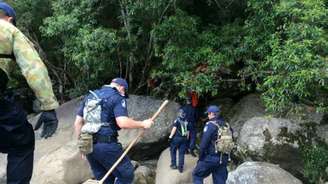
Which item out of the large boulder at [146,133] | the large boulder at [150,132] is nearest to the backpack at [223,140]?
the large boulder at [150,132]

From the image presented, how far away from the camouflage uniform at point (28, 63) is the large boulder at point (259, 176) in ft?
21.5

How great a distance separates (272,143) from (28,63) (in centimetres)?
834

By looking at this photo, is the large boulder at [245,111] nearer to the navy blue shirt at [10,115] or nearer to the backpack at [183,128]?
the backpack at [183,128]

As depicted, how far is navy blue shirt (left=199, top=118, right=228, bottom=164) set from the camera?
9508 millimetres

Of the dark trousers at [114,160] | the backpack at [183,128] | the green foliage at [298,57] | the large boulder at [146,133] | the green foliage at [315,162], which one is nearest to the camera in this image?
the dark trousers at [114,160]

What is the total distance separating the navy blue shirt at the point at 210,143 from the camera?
951 cm

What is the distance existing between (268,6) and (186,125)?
3.10 m

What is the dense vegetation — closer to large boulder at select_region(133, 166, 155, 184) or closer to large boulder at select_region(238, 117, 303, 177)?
large boulder at select_region(238, 117, 303, 177)

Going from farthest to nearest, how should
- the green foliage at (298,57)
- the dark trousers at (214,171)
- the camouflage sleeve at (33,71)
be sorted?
the dark trousers at (214,171) → the green foliage at (298,57) → the camouflage sleeve at (33,71)

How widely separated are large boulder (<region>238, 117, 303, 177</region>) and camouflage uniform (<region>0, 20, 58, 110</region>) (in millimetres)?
7891

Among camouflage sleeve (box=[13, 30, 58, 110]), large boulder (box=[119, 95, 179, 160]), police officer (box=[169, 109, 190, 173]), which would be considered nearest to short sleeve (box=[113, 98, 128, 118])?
camouflage sleeve (box=[13, 30, 58, 110])

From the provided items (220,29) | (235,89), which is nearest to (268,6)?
(220,29)

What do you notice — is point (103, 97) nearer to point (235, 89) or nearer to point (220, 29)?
point (220, 29)


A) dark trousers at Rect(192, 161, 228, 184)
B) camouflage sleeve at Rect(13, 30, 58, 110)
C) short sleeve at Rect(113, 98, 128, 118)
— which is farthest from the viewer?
dark trousers at Rect(192, 161, 228, 184)
